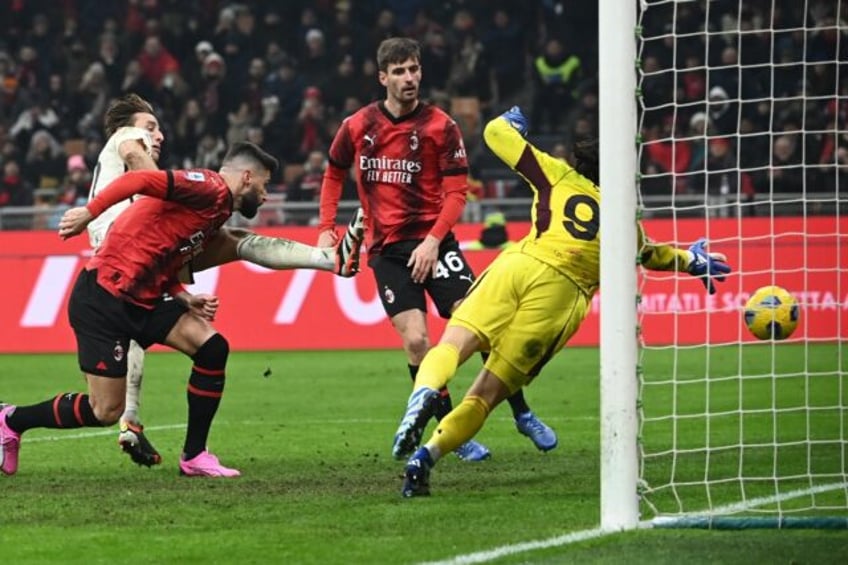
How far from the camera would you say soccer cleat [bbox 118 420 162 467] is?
932cm

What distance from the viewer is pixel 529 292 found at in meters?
7.99

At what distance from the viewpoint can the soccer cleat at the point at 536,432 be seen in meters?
9.55

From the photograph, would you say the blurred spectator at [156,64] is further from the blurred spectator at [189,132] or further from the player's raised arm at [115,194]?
the player's raised arm at [115,194]

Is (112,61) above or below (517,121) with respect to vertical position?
above

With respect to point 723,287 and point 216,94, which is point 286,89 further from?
point 723,287

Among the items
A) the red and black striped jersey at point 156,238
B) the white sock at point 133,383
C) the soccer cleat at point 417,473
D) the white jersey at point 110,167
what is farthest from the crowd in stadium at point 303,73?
the soccer cleat at point 417,473

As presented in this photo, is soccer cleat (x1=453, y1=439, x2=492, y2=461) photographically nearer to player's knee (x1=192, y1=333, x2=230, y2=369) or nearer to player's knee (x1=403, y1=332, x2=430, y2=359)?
player's knee (x1=403, y1=332, x2=430, y2=359)

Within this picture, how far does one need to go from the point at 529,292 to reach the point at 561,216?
41 centimetres

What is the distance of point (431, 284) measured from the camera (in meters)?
9.63

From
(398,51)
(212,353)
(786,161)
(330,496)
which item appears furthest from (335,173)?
(786,161)

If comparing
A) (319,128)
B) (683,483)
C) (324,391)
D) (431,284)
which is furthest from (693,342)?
(683,483)

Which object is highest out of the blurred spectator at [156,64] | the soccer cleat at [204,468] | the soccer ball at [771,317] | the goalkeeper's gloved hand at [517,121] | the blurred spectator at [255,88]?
the blurred spectator at [156,64]

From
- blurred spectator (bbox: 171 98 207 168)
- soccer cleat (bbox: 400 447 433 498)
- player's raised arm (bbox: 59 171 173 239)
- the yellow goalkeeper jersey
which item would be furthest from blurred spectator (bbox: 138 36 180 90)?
soccer cleat (bbox: 400 447 433 498)

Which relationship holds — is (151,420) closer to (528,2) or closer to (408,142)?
(408,142)
